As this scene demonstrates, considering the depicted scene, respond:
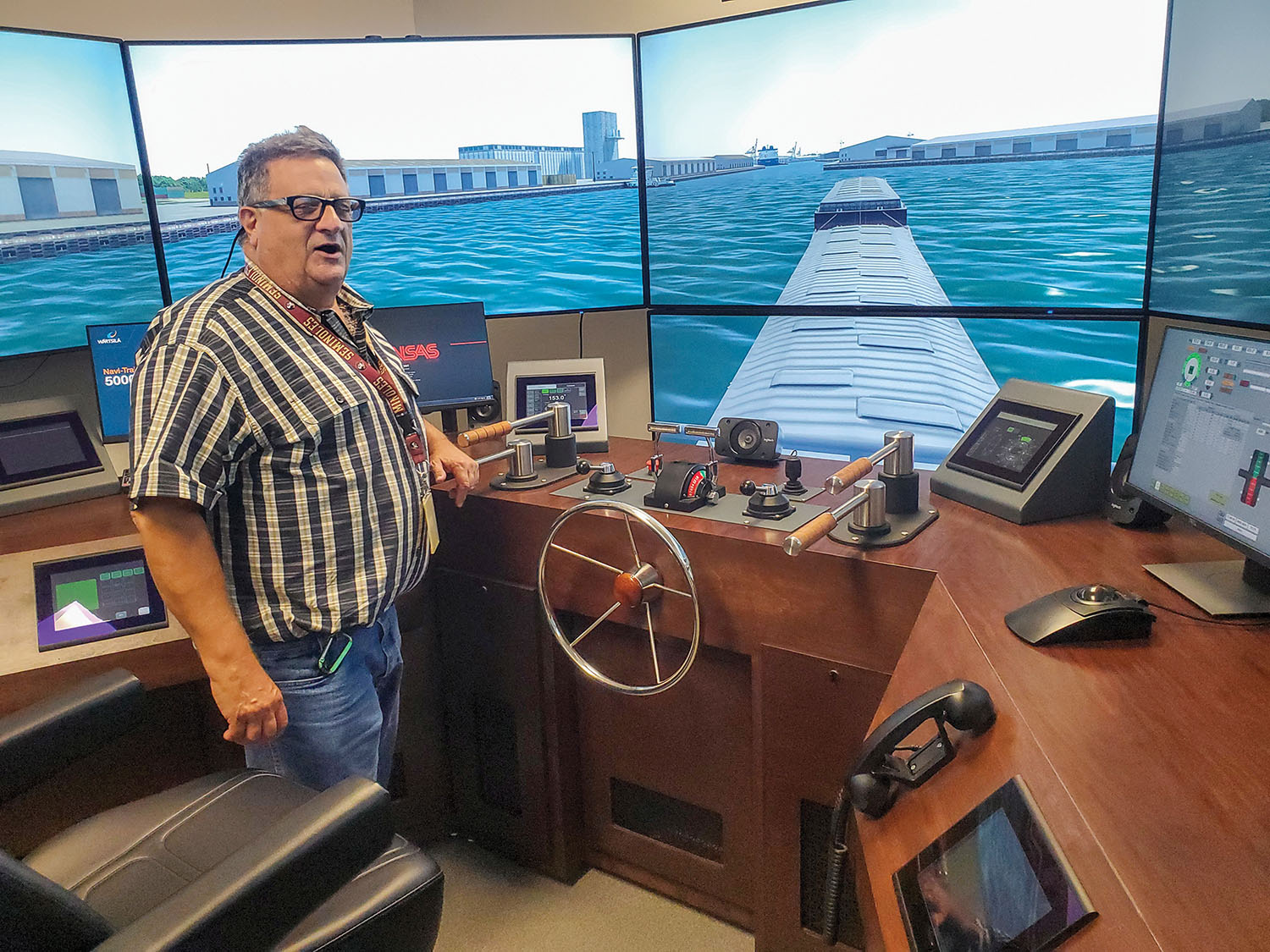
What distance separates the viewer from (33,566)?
1676mm

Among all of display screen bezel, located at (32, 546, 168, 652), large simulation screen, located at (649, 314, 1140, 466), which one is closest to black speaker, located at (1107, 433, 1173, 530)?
large simulation screen, located at (649, 314, 1140, 466)

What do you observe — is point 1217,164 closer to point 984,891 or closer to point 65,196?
point 984,891

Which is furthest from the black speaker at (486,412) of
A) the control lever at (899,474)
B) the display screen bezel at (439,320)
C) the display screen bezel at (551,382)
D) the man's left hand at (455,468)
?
the control lever at (899,474)

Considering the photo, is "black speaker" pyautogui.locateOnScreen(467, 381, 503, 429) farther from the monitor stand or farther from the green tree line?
the monitor stand

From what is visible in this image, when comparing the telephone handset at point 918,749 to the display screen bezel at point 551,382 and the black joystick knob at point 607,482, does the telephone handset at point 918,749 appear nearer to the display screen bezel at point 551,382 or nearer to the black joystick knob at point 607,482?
→ the black joystick knob at point 607,482

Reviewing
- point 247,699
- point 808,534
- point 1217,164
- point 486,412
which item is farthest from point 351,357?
point 1217,164

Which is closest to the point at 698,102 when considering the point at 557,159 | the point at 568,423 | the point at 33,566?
the point at 557,159

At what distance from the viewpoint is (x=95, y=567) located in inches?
66.6

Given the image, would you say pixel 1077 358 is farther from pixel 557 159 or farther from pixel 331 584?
pixel 331 584

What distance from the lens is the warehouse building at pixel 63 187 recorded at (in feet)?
6.28

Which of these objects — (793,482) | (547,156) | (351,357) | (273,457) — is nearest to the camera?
(273,457)

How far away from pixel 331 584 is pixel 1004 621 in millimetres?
1019

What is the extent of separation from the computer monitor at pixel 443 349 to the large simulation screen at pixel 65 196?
60 cm

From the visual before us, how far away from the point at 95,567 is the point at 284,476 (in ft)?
1.96
